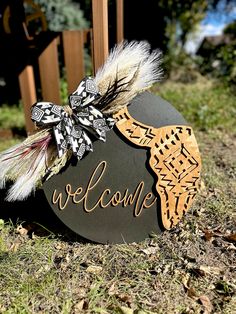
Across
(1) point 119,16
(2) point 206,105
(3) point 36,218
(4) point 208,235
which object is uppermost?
(1) point 119,16

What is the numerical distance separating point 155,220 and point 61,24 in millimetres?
5091

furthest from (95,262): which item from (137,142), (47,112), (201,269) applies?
(47,112)

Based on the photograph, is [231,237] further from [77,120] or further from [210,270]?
[77,120]

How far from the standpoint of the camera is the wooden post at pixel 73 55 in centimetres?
387

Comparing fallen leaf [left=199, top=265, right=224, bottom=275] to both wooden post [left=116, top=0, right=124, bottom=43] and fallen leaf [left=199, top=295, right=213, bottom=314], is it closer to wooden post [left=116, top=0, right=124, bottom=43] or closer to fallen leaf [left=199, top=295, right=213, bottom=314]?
fallen leaf [left=199, top=295, right=213, bottom=314]

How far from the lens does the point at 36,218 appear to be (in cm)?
244

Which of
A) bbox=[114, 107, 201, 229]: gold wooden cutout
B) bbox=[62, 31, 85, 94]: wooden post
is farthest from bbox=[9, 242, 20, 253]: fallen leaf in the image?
bbox=[62, 31, 85, 94]: wooden post

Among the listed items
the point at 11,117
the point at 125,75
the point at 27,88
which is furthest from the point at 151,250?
the point at 11,117

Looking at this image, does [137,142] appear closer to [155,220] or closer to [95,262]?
[155,220]

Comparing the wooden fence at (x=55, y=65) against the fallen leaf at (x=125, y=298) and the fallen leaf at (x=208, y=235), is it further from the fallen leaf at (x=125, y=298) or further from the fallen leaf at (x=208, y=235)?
the fallen leaf at (x=125, y=298)

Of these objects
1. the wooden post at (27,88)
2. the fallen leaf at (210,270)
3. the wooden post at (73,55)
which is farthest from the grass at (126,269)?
the wooden post at (73,55)

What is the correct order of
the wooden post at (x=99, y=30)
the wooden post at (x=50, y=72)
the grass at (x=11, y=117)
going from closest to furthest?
the wooden post at (x=99, y=30), the wooden post at (x=50, y=72), the grass at (x=11, y=117)

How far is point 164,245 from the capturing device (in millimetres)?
2092

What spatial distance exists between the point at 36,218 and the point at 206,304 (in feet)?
4.22
